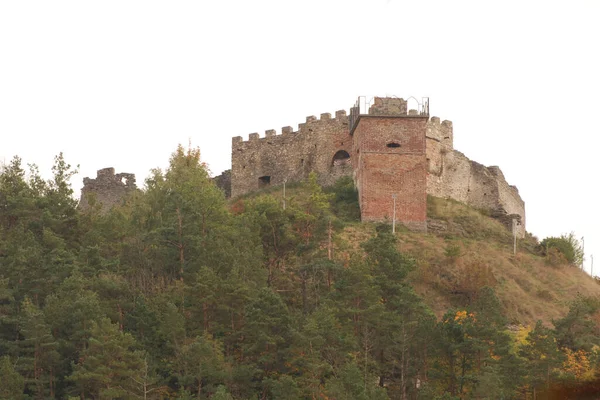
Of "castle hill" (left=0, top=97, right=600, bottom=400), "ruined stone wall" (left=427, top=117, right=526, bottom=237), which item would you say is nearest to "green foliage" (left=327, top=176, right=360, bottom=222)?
"castle hill" (left=0, top=97, right=600, bottom=400)

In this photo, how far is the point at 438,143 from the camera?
1980 inches

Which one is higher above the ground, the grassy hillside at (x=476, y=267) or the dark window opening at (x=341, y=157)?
the dark window opening at (x=341, y=157)

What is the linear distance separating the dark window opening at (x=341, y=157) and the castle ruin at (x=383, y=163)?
0.06 meters

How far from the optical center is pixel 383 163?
45438mm

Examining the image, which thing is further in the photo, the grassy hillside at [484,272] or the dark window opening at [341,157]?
the dark window opening at [341,157]

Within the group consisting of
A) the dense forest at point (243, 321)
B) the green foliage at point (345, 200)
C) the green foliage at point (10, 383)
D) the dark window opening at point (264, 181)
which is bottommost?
the green foliage at point (10, 383)

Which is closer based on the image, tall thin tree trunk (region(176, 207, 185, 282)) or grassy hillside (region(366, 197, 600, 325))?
tall thin tree trunk (region(176, 207, 185, 282))

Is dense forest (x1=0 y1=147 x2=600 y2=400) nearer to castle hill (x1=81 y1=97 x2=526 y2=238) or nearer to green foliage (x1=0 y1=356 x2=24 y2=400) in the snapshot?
green foliage (x1=0 y1=356 x2=24 y2=400)

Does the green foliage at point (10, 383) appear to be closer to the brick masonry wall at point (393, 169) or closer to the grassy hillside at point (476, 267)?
the grassy hillside at point (476, 267)

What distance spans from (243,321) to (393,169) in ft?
52.7

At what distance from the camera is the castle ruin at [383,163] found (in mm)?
Result: 45156

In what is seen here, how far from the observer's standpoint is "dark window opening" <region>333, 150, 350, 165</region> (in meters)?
50.1

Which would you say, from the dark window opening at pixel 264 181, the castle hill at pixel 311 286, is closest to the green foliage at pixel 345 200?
the castle hill at pixel 311 286

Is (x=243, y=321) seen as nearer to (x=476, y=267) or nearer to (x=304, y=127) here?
(x=476, y=267)
